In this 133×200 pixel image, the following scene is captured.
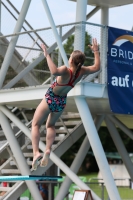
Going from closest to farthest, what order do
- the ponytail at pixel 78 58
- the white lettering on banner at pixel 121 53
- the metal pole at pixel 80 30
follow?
the ponytail at pixel 78 58, the metal pole at pixel 80 30, the white lettering on banner at pixel 121 53

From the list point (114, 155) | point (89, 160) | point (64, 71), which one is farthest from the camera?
point (89, 160)

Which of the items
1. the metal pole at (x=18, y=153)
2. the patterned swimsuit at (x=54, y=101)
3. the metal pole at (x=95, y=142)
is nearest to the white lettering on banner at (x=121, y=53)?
the metal pole at (x=95, y=142)

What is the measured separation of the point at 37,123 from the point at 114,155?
65.9 m

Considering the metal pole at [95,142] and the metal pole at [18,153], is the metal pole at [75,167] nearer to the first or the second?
the metal pole at [18,153]

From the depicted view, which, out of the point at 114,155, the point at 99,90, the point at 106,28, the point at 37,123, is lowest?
the point at 37,123

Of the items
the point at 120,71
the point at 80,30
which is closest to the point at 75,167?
the point at 120,71

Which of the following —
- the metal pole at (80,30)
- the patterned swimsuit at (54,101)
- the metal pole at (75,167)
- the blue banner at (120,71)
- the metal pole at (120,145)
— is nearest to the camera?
the patterned swimsuit at (54,101)

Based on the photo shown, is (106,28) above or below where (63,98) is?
above

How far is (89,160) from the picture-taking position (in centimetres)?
8406

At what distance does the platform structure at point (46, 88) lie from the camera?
743 inches

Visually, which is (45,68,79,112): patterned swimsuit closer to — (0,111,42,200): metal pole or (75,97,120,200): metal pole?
(75,97,120,200): metal pole

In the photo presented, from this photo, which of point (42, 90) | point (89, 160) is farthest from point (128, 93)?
point (89, 160)

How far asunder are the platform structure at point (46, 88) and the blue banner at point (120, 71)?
0.18 metres

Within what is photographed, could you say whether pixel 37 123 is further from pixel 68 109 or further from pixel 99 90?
pixel 68 109
